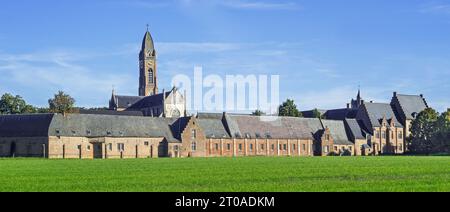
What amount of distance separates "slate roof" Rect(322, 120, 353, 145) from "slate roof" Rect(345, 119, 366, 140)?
807 millimetres

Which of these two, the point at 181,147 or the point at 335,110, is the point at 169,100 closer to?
the point at 335,110

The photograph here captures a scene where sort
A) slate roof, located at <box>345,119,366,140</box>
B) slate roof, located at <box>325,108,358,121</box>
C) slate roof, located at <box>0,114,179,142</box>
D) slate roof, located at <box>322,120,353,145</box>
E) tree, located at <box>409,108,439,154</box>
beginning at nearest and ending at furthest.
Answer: slate roof, located at <box>0,114,179,142</box> < tree, located at <box>409,108,439,154</box> < slate roof, located at <box>322,120,353,145</box> < slate roof, located at <box>345,119,366,140</box> < slate roof, located at <box>325,108,358,121</box>

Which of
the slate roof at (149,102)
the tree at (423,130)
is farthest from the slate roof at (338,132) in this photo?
the slate roof at (149,102)

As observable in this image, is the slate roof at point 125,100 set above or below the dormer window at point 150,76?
below

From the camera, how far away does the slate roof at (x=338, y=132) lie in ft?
388

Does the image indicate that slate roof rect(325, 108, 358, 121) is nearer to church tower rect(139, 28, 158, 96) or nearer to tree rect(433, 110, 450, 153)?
tree rect(433, 110, 450, 153)

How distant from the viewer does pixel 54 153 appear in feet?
291

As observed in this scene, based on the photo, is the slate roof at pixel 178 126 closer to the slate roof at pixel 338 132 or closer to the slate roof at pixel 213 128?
the slate roof at pixel 213 128

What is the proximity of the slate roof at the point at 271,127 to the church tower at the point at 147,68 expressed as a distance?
64.6m

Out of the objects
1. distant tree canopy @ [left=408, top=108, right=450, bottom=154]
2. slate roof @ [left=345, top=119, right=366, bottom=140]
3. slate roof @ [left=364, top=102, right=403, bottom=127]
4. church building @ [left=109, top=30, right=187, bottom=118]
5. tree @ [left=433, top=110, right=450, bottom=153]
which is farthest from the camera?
church building @ [left=109, top=30, right=187, bottom=118]

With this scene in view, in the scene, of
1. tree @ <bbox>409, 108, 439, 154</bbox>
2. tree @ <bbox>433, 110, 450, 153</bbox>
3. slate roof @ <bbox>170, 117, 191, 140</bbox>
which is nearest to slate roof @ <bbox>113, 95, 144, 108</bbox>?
slate roof @ <bbox>170, 117, 191, 140</bbox>

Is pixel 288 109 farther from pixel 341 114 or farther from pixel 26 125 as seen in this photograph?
pixel 26 125

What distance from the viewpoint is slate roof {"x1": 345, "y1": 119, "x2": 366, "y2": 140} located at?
397 ft
